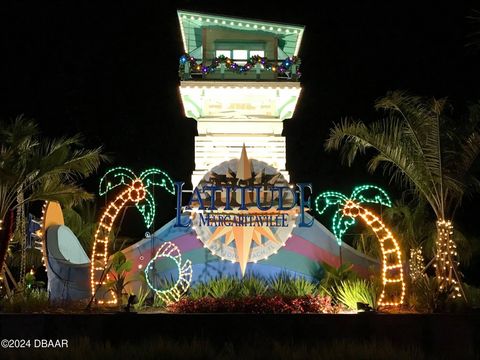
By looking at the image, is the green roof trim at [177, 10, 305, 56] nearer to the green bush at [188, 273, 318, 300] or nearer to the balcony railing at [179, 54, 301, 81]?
the balcony railing at [179, 54, 301, 81]

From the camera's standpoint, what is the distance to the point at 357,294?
15.9 metres

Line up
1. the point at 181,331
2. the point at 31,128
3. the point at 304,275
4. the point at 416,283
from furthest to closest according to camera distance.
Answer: the point at 304,275 < the point at 31,128 < the point at 416,283 < the point at 181,331

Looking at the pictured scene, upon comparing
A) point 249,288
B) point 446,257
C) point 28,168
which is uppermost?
point 28,168

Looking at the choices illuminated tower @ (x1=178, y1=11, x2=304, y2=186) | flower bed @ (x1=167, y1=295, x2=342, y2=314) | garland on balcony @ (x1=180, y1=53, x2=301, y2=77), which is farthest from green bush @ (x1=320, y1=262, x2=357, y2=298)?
garland on balcony @ (x1=180, y1=53, x2=301, y2=77)

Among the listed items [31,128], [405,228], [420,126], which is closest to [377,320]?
[420,126]

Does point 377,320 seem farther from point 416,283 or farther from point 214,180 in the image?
point 214,180

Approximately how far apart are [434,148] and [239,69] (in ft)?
22.9

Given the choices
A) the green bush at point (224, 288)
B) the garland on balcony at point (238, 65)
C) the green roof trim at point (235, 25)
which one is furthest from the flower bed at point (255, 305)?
the green roof trim at point (235, 25)

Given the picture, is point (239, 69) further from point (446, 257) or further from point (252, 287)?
point (446, 257)

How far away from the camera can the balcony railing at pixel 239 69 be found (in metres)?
19.8

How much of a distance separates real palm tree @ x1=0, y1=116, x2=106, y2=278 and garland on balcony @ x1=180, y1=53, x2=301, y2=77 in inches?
193

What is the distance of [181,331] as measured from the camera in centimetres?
1352

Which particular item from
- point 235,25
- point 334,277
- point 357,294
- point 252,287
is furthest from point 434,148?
point 235,25

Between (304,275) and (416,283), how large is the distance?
3.61m
